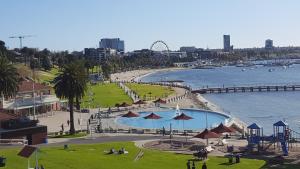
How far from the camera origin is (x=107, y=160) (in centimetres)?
4472

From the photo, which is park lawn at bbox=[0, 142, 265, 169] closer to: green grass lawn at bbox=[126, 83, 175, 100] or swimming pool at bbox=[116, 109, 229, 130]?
swimming pool at bbox=[116, 109, 229, 130]

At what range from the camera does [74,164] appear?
4134 centimetres

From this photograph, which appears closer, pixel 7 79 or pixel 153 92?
pixel 7 79

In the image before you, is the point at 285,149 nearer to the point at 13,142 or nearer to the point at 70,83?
the point at 13,142

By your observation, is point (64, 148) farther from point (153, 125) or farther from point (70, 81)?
point (153, 125)

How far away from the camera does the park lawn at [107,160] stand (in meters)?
41.1

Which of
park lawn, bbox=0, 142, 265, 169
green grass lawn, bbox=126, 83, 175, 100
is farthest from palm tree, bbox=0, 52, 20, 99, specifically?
green grass lawn, bbox=126, 83, 175, 100

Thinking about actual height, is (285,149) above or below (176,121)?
above

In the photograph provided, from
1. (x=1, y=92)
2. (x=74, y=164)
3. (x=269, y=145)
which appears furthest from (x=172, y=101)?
(x=74, y=164)

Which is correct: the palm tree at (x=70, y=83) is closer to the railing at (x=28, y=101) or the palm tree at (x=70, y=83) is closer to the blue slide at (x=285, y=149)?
the railing at (x=28, y=101)

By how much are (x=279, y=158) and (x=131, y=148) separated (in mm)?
15005

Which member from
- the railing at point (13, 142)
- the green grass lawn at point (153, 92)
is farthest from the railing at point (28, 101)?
the green grass lawn at point (153, 92)

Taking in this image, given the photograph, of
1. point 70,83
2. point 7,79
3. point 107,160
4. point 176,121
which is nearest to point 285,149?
point 107,160

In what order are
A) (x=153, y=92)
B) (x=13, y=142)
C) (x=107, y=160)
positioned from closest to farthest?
(x=107, y=160)
(x=13, y=142)
(x=153, y=92)
